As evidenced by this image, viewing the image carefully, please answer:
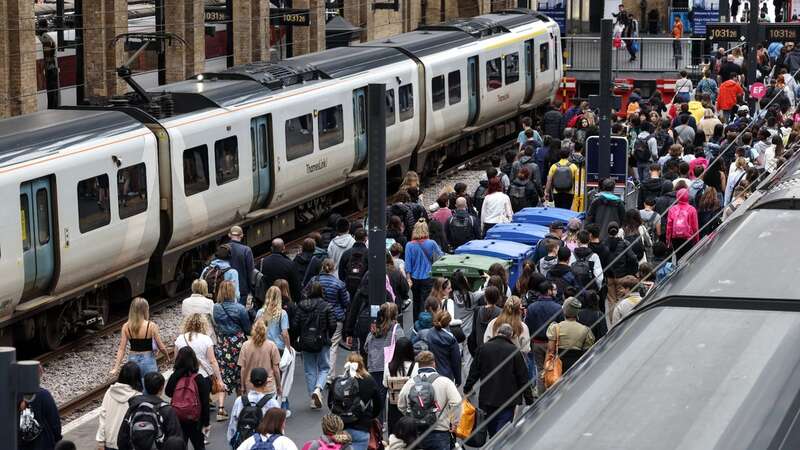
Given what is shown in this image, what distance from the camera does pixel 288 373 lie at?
14.6m

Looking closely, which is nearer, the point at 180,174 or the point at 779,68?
the point at 180,174

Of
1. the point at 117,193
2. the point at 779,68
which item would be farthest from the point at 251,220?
the point at 779,68

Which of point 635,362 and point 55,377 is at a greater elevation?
point 635,362

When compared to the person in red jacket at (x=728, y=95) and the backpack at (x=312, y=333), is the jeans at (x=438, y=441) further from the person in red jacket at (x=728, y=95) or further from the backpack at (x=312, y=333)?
the person in red jacket at (x=728, y=95)

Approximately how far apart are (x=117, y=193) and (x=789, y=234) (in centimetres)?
1242

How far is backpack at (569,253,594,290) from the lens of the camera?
15758 millimetres

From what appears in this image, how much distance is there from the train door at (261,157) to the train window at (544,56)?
47.8 feet

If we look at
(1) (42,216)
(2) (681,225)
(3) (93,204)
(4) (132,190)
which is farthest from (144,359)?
(2) (681,225)

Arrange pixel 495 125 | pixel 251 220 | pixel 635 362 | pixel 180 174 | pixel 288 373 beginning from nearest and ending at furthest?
pixel 635 362 → pixel 288 373 → pixel 180 174 → pixel 251 220 → pixel 495 125

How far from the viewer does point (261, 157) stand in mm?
22938

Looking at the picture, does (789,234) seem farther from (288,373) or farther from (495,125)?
(495,125)

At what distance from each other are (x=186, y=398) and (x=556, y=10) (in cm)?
4023

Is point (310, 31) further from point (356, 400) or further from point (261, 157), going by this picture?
point (356, 400)

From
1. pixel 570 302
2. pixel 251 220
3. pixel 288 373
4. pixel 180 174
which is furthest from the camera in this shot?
pixel 251 220
